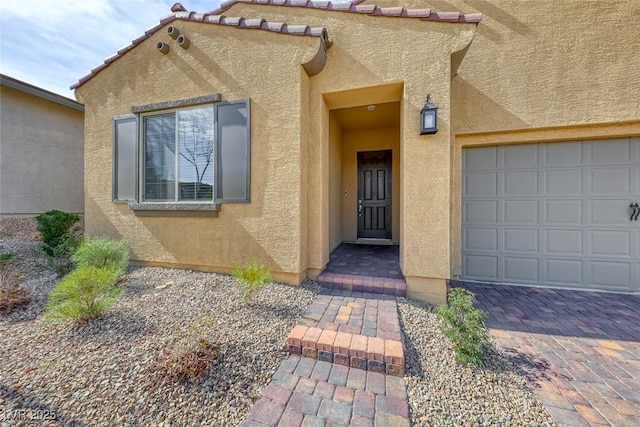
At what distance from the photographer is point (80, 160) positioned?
8656mm

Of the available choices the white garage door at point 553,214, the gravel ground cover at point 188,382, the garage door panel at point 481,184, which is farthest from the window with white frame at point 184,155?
the white garage door at point 553,214

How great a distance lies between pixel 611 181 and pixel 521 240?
1.75 meters

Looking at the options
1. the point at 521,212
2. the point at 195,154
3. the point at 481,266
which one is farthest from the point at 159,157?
the point at 521,212

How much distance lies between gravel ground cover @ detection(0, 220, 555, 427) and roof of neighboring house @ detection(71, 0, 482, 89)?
414 cm

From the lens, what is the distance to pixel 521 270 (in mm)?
4703

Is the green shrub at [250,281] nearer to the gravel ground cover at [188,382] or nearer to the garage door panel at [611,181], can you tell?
the gravel ground cover at [188,382]

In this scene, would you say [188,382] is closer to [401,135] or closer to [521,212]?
[401,135]

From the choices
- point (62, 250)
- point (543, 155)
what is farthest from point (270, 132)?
point (543, 155)

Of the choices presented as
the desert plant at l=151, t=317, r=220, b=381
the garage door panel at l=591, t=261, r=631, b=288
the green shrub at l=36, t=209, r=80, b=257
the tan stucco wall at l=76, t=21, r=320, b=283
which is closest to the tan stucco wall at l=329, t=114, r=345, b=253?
the tan stucco wall at l=76, t=21, r=320, b=283

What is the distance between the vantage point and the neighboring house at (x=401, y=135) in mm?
3672

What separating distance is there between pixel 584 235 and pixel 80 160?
14336mm

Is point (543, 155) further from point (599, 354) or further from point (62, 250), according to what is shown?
point (62, 250)

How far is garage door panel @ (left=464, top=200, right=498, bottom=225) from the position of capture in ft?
15.8

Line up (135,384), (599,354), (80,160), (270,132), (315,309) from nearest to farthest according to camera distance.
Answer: (135,384), (599,354), (315,309), (270,132), (80,160)
